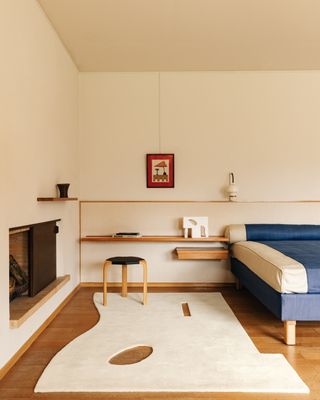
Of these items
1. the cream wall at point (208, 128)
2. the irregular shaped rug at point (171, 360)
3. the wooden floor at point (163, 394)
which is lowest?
the wooden floor at point (163, 394)

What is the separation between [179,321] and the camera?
9.43 ft

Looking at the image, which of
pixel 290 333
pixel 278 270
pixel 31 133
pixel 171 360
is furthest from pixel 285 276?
pixel 31 133

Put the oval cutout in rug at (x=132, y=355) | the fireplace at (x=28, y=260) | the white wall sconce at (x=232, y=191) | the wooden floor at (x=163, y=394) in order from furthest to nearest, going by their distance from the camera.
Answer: the white wall sconce at (x=232, y=191) < the fireplace at (x=28, y=260) < the oval cutout in rug at (x=132, y=355) < the wooden floor at (x=163, y=394)

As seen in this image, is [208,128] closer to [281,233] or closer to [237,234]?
[237,234]

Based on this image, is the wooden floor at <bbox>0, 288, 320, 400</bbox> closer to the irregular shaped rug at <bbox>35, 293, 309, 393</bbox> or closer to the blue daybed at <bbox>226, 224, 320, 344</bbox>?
the irregular shaped rug at <bbox>35, 293, 309, 393</bbox>

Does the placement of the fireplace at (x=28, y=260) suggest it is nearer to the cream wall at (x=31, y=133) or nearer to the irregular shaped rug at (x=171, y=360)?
the cream wall at (x=31, y=133)

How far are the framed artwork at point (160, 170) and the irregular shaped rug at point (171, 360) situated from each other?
63.4 inches

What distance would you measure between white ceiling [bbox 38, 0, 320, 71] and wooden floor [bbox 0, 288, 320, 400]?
257 cm

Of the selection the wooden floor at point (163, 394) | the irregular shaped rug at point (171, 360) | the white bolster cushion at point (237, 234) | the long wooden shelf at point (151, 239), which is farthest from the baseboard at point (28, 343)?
the white bolster cushion at point (237, 234)

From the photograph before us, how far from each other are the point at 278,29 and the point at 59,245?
289 cm

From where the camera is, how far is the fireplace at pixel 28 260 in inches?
101

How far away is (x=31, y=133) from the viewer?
2.56 meters

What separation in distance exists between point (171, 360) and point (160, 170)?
2.41m

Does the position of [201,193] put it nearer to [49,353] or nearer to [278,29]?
[278,29]
